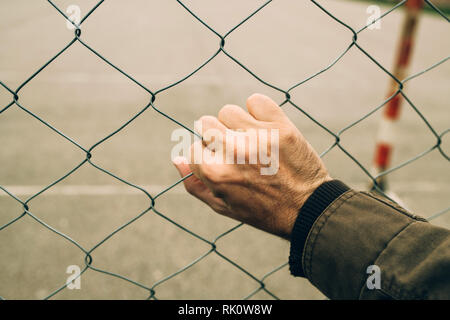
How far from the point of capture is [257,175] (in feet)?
2.82

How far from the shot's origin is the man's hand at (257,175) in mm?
834

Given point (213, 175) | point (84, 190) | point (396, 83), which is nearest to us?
point (213, 175)

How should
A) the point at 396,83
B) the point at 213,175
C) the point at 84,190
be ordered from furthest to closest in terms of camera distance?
the point at 84,190 < the point at 396,83 < the point at 213,175

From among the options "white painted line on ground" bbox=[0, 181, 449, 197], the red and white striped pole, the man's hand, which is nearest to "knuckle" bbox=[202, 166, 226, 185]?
the man's hand

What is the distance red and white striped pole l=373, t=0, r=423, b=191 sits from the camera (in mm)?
2762

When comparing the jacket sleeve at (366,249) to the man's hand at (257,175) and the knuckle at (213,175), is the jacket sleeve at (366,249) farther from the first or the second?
the knuckle at (213,175)

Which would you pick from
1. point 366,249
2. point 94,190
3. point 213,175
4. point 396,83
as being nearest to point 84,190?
point 94,190

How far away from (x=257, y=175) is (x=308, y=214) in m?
0.16

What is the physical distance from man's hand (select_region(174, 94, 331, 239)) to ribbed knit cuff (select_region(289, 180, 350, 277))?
2 centimetres

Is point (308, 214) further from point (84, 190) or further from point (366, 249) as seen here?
point (84, 190)

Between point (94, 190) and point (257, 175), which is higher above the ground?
point (94, 190)

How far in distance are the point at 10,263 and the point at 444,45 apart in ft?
33.8

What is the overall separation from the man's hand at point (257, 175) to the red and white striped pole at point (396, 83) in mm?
2081
